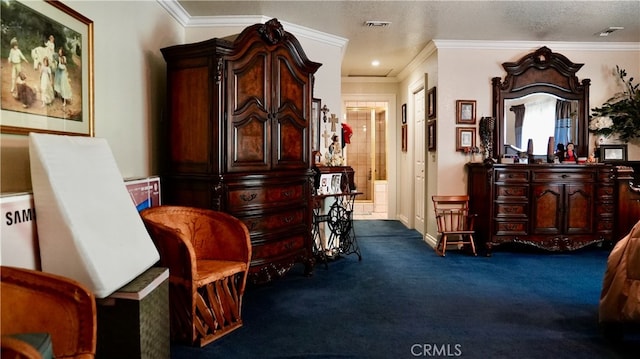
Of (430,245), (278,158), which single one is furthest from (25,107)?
(430,245)

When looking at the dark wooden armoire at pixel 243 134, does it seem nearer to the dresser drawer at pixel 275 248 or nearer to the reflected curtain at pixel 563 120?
the dresser drawer at pixel 275 248

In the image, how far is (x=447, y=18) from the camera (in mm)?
4129

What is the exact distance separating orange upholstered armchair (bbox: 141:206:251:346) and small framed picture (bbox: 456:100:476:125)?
336 centimetres

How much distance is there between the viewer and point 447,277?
3.88 meters

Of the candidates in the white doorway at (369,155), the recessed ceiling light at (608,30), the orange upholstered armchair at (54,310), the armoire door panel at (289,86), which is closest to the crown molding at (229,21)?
the armoire door panel at (289,86)

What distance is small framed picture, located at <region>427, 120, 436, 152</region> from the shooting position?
5242 mm

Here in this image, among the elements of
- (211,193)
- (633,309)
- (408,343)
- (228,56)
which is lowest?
(408,343)

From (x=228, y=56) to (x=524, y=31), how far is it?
3339 mm

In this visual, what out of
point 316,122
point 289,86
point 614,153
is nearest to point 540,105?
point 614,153

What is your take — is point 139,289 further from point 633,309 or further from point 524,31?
point 524,31

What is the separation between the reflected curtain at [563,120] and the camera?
5.15 metres

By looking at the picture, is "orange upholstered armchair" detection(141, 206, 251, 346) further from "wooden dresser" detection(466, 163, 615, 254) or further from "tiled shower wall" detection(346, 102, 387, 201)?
"tiled shower wall" detection(346, 102, 387, 201)

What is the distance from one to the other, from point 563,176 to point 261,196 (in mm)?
3476

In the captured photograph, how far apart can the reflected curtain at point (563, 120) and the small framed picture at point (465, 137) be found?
41.8 inches
